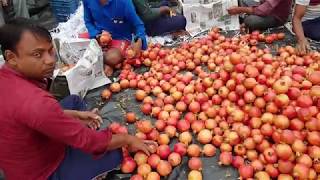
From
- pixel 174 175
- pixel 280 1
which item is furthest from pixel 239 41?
pixel 174 175

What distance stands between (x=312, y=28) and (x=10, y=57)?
2810mm

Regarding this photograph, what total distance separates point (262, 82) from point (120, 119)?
3.50 feet

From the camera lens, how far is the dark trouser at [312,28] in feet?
11.7

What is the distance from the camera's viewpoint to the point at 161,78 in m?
3.21

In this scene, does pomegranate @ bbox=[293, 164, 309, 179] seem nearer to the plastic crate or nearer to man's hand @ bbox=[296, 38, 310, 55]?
man's hand @ bbox=[296, 38, 310, 55]

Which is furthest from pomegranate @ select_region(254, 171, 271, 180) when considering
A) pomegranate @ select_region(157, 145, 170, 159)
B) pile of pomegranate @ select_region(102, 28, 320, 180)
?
pomegranate @ select_region(157, 145, 170, 159)

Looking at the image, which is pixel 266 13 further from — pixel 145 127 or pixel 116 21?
pixel 145 127

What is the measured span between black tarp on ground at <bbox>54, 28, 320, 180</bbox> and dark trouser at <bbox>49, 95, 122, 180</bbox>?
17 centimetres

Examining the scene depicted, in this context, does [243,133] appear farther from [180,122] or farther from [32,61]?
[32,61]

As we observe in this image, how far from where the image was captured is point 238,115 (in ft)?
8.02

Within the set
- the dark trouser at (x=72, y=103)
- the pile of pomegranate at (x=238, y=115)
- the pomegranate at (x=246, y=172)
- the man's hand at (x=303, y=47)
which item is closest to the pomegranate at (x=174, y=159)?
the pile of pomegranate at (x=238, y=115)

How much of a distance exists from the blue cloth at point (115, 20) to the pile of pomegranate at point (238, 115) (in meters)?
0.62

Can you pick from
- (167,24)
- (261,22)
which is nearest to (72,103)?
(167,24)

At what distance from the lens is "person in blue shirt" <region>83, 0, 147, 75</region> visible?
3584mm
